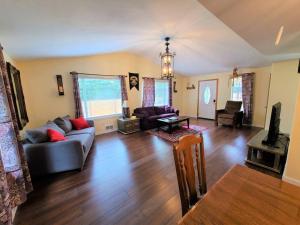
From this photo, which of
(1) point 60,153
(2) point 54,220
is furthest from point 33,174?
(2) point 54,220

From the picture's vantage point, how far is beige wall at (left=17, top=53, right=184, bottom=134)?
3.56 metres

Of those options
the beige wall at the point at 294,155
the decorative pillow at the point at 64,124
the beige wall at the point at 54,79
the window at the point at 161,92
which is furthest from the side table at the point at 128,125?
the beige wall at the point at 294,155

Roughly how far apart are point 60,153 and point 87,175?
59 centimetres

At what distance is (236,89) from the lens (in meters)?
5.72

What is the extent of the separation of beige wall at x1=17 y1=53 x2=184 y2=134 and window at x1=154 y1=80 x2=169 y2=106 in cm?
180

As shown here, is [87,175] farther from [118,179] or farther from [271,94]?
[271,94]

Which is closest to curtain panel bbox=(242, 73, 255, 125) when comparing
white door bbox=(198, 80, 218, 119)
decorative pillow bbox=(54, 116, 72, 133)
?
white door bbox=(198, 80, 218, 119)

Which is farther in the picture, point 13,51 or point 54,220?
point 13,51

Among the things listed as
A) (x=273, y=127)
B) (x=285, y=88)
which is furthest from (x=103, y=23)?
(x=285, y=88)

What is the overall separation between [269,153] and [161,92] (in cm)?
463

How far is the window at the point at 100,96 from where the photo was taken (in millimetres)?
4441

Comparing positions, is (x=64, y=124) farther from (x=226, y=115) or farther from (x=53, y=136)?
(x=226, y=115)

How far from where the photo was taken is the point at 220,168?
8.28 ft

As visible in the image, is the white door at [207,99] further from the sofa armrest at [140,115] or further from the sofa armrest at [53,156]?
Answer: the sofa armrest at [53,156]
